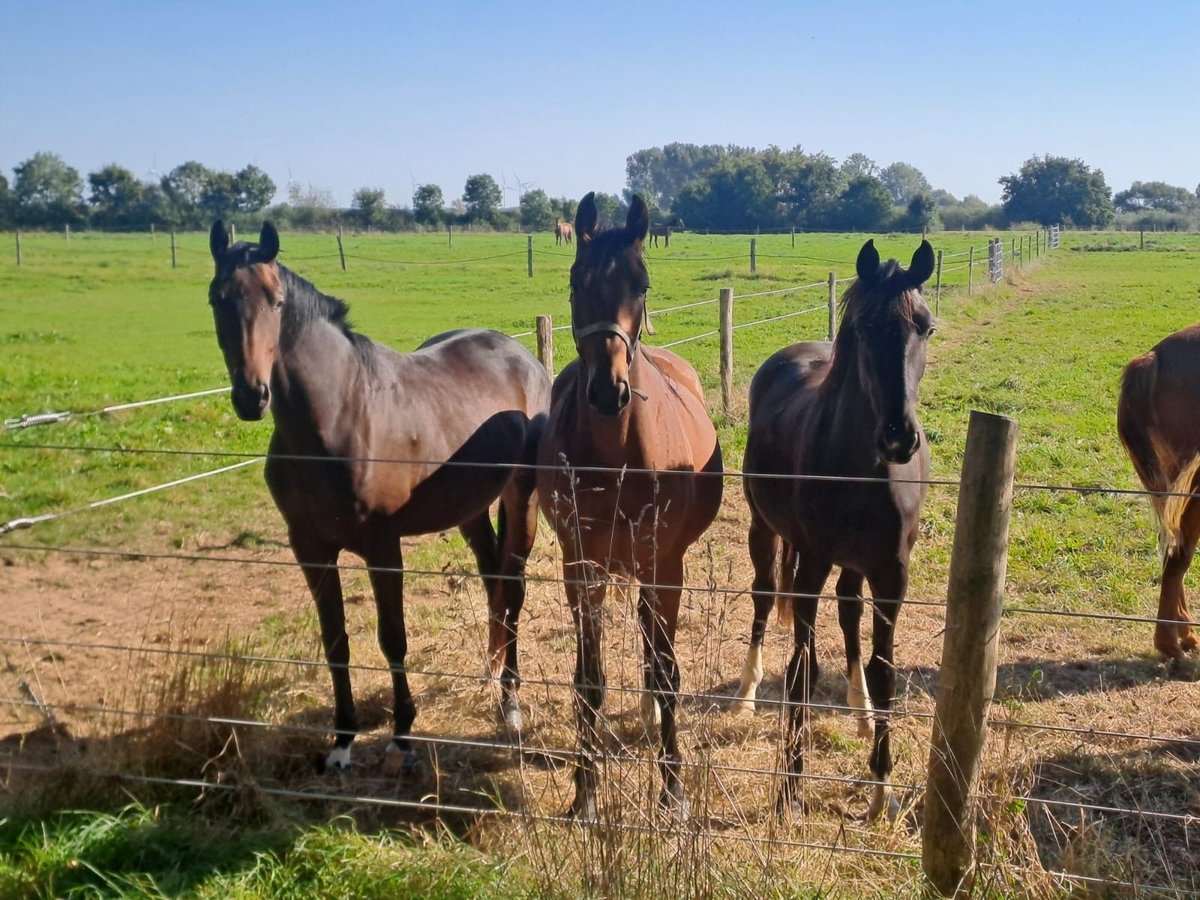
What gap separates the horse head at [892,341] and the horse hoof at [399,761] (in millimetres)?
2223

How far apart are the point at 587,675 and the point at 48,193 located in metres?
62.7

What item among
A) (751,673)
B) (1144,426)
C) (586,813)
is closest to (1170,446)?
(1144,426)

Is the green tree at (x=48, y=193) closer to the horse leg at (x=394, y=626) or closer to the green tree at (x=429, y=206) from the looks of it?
the green tree at (x=429, y=206)

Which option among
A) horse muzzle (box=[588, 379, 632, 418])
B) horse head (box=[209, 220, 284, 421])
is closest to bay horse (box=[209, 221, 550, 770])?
horse head (box=[209, 220, 284, 421])

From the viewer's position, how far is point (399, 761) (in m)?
3.92

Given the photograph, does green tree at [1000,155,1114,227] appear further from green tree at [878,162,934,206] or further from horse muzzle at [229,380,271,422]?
horse muzzle at [229,380,271,422]

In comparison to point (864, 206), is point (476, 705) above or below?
below

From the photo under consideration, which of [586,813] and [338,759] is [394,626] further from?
[586,813]

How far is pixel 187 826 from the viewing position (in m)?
3.13

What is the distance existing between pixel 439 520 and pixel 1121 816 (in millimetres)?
2935

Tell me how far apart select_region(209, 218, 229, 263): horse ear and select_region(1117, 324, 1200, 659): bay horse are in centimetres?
458

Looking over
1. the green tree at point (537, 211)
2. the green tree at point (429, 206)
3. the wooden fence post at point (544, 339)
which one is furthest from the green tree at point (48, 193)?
the wooden fence post at point (544, 339)

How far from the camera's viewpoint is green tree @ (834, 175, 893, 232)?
3120 cm

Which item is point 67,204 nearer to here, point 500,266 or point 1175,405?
point 500,266
